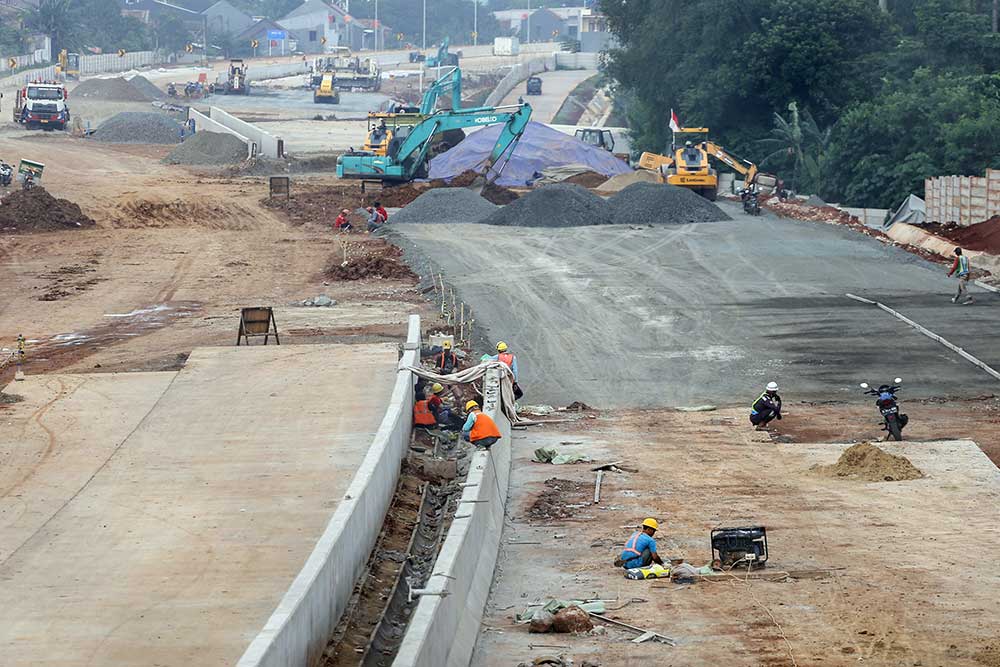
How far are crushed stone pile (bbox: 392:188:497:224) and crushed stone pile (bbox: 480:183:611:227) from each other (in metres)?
0.73

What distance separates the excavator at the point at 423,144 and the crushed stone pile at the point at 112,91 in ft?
174

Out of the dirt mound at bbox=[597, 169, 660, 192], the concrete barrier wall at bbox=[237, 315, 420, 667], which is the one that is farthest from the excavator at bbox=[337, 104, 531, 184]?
the concrete barrier wall at bbox=[237, 315, 420, 667]

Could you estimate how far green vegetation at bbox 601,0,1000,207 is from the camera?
50.6 metres

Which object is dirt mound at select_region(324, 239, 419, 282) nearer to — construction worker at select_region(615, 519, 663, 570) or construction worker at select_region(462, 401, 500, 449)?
construction worker at select_region(462, 401, 500, 449)

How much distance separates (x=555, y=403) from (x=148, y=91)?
8925 centimetres

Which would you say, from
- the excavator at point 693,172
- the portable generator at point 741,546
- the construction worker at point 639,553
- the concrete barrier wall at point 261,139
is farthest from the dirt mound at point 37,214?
the portable generator at point 741,546

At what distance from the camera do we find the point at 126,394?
2441 centimetres

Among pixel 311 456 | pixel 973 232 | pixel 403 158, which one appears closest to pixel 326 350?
pixel 311 456

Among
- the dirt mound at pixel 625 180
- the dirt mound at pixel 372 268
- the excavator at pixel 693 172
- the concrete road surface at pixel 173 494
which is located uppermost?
the excavator at pixel 693 172

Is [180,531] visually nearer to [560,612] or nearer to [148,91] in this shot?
[560,612]

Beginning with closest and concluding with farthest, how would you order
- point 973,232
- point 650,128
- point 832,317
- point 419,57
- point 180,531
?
point 180,531 < point 832,317 < point 973,232 < point 650,128 < point 419,57

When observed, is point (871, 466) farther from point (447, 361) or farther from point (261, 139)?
point (261, 139)

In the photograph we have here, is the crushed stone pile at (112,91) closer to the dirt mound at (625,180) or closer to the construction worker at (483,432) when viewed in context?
the dirt mound at (625,180)

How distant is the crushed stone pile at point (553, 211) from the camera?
47.1 m
